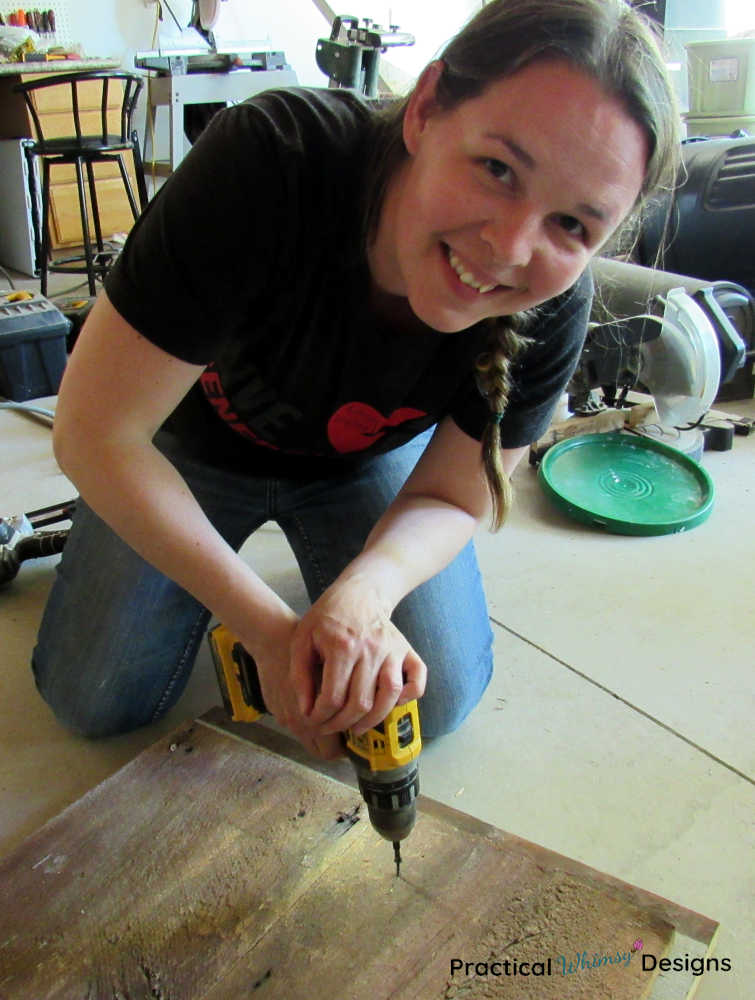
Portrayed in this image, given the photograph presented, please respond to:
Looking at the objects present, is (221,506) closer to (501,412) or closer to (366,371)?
(366,371)

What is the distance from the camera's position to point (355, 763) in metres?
1.00

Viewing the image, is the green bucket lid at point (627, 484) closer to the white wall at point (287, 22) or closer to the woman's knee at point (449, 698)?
the woman's knee at point (449, 698)

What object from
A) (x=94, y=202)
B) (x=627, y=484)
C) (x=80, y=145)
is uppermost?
(x=80, y=145)

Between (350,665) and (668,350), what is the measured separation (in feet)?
4.98

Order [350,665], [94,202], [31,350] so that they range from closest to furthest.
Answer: [350,665]
[31,350]
[94,202]

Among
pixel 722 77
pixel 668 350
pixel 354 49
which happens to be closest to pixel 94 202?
pixel 354 49

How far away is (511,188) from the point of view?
834mm

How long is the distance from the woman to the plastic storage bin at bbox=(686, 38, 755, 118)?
3363mm

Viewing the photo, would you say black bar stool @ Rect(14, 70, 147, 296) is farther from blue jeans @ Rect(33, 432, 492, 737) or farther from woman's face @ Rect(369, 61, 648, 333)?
woman's face @ Rect(369, 61, 648, 333)

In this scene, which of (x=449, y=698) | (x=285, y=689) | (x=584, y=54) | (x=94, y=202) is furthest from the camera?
(x=94, y=202)

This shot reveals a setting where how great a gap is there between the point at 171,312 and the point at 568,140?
0.47m

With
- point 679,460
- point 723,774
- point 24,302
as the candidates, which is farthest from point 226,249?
point 24,302

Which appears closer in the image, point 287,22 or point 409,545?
point 409,545

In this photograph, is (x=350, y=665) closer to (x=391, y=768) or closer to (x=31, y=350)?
(x=391, y=768)
